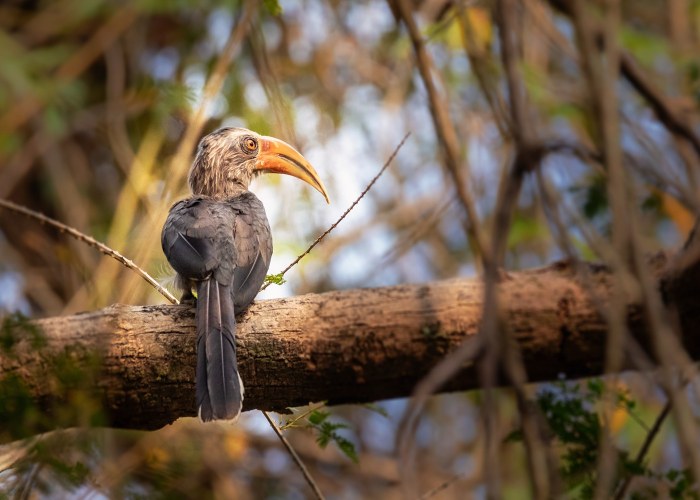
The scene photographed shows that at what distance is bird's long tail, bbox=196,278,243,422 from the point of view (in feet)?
10.3

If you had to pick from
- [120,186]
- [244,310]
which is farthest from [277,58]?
[244,310]

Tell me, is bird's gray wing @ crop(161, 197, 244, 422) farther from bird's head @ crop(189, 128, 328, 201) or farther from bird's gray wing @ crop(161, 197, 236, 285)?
bird's head @ crop(189, 128, 328, 201)

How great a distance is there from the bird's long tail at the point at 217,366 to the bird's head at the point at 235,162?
1.63 m

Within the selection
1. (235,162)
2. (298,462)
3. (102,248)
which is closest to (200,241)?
(102,248)

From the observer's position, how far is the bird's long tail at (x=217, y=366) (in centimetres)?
314

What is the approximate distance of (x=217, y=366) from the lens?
10.5 ft

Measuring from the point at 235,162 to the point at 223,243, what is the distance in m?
1.25

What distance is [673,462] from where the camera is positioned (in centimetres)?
709

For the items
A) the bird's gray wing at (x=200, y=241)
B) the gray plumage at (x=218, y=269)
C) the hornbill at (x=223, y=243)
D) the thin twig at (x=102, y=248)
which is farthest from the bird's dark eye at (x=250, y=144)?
the thin twig at (x=102, y=248)

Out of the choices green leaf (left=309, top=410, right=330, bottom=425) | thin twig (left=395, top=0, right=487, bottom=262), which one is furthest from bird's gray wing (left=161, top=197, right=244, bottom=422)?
thin twig (left=395, top=0, right=487, bottom=262)

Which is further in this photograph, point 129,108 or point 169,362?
point 129,108

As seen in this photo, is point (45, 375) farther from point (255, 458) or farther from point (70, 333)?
point (255, 458)

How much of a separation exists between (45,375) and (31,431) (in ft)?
1.43

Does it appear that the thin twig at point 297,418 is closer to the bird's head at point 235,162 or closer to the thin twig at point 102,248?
the thin twig at point 102,248
